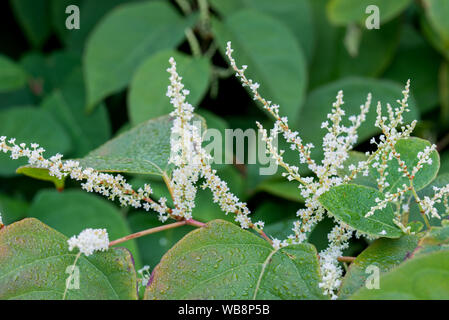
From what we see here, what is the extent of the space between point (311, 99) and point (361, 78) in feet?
0.38

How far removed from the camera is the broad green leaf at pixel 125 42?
105cm

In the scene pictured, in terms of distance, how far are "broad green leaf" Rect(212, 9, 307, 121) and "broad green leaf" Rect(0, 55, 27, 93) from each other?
48cm

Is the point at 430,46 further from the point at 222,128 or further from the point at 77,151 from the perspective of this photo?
the point at 77,151

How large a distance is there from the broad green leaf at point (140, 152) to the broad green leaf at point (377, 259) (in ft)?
0.59

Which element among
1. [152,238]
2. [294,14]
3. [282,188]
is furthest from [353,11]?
[152,238]

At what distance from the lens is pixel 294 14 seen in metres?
1.15

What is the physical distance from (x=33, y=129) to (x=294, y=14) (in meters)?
0.63

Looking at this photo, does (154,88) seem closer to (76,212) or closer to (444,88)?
(76,212)

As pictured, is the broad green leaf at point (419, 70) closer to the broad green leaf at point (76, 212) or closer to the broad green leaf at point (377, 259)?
the broad green leaf at point (76, 212)

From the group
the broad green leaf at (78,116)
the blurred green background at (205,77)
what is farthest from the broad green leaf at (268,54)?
the broad green leaf at (78,116)

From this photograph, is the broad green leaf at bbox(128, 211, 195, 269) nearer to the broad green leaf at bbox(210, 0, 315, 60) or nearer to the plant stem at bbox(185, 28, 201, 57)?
the plant stem at bbox(185, 28, 201, 57)

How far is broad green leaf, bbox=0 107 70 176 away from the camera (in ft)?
3.51

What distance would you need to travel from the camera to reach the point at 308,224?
0.41 meters

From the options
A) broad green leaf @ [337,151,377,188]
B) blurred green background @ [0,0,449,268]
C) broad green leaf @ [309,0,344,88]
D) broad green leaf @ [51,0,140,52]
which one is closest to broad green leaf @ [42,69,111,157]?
blurred green background @ [0,0,449,268]
